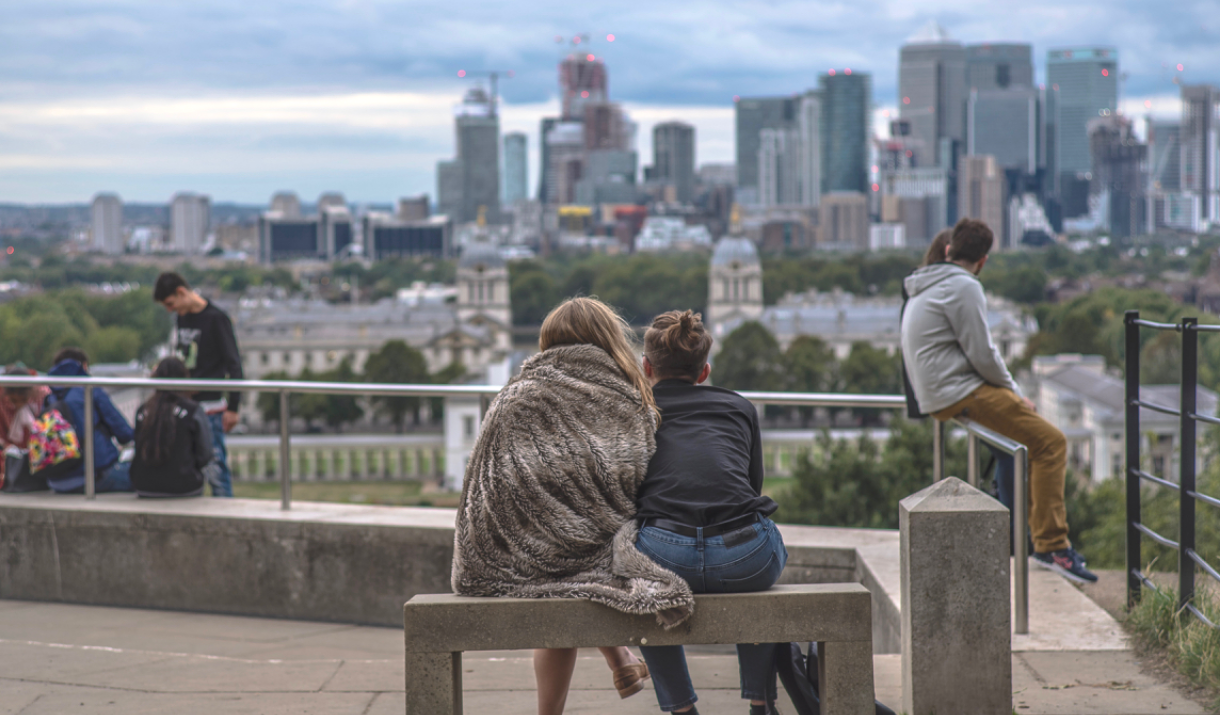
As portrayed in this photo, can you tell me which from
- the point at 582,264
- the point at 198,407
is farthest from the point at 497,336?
the point at 198,407

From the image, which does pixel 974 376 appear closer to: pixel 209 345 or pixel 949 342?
pixel 949 342

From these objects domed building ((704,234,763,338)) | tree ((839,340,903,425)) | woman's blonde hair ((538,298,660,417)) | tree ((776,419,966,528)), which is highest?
woman's blonde hair ((538,298,660,417))

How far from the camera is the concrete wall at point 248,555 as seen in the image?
20.5 feet

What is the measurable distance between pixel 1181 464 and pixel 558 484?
248cm

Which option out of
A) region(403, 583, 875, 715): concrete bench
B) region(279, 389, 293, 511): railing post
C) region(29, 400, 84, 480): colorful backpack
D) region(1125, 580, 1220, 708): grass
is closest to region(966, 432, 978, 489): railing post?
region(1125, 580, 1220, 708): grass

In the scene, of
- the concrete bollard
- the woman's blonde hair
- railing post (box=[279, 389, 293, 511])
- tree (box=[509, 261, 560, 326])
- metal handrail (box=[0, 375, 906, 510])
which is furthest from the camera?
tree (box=[509, 261, 560, 326])

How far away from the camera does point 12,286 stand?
5935 inches

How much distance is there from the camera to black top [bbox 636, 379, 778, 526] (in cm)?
336

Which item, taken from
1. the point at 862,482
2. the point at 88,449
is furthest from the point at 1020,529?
the point at 862,482

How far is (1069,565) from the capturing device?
5.62 metres

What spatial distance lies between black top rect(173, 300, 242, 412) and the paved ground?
196cm

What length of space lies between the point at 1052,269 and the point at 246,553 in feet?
525

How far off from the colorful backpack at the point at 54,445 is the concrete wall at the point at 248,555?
23cm

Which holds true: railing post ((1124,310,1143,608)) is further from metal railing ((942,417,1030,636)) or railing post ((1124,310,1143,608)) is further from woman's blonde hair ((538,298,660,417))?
woman's blonde hair ((538,298,660,417))
